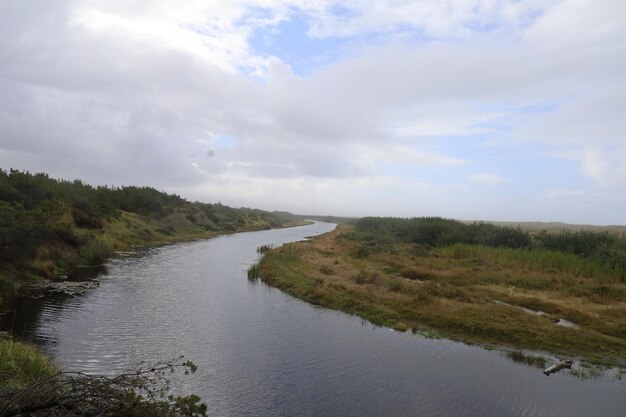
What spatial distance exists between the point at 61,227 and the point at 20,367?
81.0ft

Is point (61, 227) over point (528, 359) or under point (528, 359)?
over

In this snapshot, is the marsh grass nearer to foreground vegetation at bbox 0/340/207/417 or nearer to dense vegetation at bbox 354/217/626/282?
foreground vegetation at bbox 0/340/207/417

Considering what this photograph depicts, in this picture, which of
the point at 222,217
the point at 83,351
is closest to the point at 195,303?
the point at 83,351

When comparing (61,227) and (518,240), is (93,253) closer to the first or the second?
(61,227)

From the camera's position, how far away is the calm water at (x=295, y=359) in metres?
10.6

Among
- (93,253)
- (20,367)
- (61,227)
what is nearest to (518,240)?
(93,253)

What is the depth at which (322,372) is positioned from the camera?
41.0 ft

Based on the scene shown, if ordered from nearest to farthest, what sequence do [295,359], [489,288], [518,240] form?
[295,359], [489,288], [518,240]

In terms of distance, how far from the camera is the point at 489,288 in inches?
960

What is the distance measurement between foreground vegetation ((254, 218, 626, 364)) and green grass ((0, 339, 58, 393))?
41.9 feet

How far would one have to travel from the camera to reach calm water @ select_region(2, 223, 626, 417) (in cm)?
1061

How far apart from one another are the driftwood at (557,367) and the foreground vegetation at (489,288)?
5.44ft

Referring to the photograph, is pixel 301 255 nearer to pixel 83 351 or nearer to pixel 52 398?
pixel 83 351

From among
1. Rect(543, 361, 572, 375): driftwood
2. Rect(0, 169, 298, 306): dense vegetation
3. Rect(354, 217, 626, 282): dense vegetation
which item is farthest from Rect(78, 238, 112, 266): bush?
Rect(543, 361, 572, 375): driftwood
